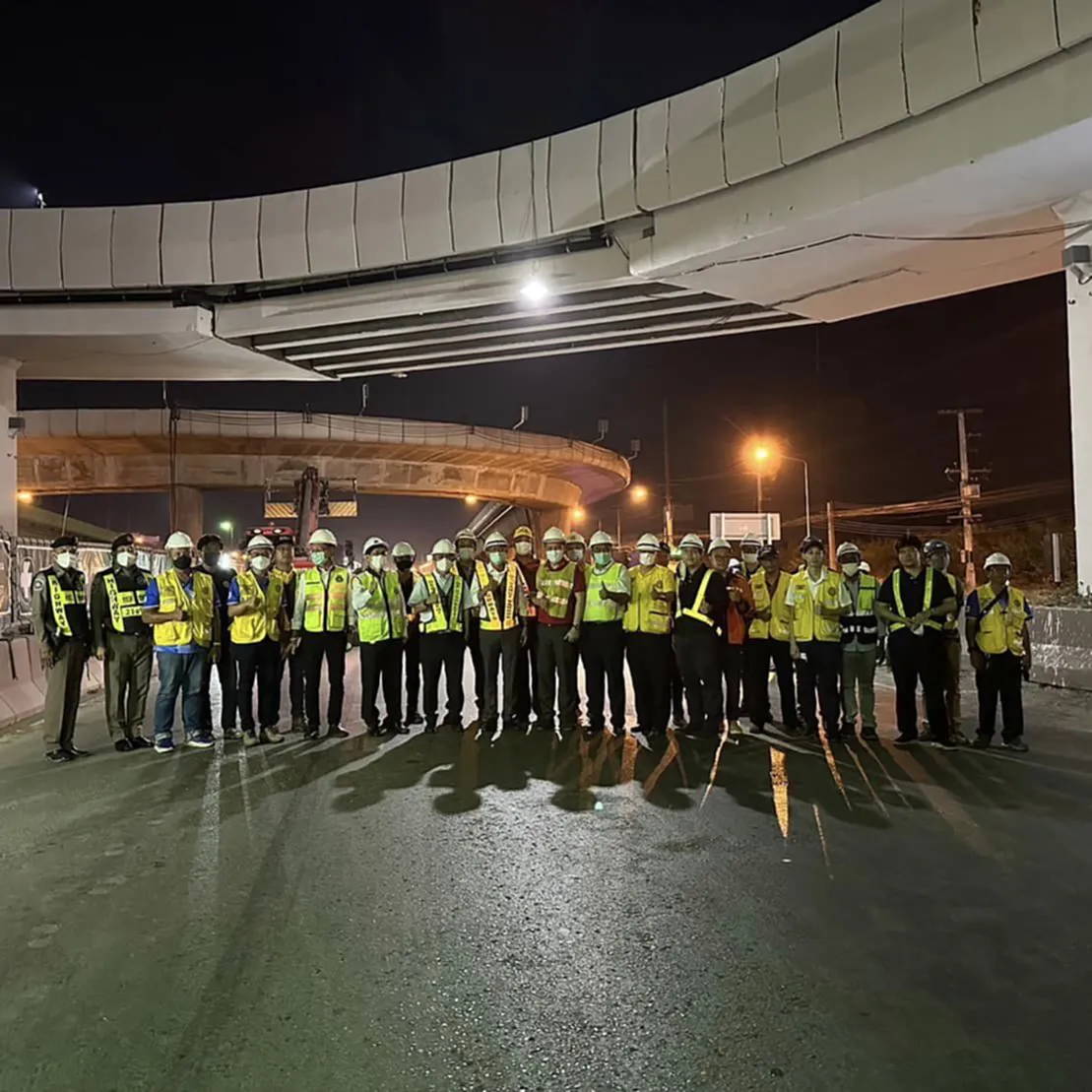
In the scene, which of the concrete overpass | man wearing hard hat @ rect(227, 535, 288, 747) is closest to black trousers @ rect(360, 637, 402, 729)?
man wearing hard hat @ rect(227, 535, 288, 747)

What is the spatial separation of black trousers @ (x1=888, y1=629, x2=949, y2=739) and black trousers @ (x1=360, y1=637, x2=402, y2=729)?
4.88 meters

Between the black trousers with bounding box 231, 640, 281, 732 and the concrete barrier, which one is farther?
the concrete barrier

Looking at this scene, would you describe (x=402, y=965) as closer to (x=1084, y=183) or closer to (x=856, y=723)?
(x=856, y=723)

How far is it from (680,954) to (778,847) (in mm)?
1584

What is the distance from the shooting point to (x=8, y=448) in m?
14.6

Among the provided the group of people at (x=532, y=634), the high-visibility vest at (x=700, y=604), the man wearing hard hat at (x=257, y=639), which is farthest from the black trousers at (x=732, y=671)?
the man wearing hard hat at (x=257, y=639)

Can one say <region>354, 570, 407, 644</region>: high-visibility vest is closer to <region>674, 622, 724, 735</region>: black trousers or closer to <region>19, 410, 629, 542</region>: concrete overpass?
<region>674, 622, 724, 735</region>: black trousers

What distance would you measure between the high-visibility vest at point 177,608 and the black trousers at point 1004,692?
7335 mm

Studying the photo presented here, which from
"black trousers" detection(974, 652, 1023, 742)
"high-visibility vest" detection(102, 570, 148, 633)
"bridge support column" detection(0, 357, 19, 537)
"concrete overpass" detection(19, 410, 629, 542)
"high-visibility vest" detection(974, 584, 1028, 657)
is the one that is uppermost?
"concrete overpass" detection(19, 410, 629, 542)

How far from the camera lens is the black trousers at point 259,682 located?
340 inches

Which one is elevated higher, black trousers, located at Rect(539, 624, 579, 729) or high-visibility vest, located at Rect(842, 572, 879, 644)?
high-visibility vest, located at Rect(842, 572, 879, 644)

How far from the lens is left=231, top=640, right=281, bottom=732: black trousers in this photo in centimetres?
865

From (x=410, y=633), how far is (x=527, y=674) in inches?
56.0

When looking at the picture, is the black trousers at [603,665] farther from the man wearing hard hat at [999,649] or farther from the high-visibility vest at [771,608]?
the man wearing hard hat at [999,649]
